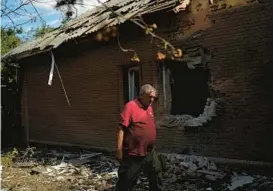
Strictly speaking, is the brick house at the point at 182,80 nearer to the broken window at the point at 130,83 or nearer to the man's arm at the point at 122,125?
the broken window at the point at 130,83

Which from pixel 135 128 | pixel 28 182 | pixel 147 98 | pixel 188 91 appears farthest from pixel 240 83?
pixel 28 182

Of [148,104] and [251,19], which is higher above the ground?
[251,19]

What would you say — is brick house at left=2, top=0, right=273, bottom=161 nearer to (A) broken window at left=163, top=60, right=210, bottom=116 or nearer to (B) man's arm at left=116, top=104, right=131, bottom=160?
(A) broken window at left=163, top=60, right=210, bottom=116

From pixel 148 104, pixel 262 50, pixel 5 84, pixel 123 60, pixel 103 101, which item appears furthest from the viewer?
pixel 5 84

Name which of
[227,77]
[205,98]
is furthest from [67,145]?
[227,77]

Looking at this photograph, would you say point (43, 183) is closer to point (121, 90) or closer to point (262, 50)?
point (121, 90)

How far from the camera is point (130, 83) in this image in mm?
11555

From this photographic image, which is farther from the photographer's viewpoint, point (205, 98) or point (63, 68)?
point (63, 68)

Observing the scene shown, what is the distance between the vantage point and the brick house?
823 centimetres

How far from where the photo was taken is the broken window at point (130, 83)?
11.5 meters

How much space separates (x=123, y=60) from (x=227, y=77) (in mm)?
3324

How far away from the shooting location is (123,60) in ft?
37.1

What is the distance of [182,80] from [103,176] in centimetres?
269

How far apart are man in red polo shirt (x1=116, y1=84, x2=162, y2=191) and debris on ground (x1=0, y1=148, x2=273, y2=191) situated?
1.87 metres
